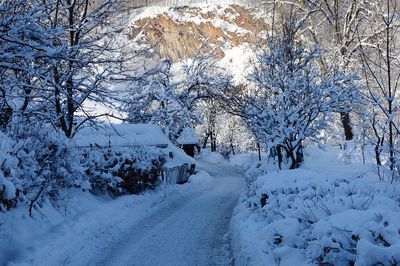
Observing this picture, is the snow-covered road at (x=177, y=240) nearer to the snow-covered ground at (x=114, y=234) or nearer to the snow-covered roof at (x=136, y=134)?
the snow-covered ground at (x=114, y=234)

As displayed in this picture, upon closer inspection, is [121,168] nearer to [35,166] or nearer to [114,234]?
[114,234]

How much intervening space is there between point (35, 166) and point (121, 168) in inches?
212

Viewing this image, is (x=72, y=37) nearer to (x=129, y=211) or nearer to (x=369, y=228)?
(x=129, y=211)

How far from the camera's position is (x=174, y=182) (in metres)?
18.8

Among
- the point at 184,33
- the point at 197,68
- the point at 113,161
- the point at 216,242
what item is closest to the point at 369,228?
the point at 216,242

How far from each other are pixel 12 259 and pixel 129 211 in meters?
5.29

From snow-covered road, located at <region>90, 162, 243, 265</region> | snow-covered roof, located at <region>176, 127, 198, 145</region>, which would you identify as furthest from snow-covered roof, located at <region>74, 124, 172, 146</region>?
snow-covered roof, located at <region>176, 127, 198, 145</region>

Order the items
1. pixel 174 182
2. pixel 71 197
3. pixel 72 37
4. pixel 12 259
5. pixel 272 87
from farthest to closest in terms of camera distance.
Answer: pixel 174 182
pixel 272 87
pixel 72 37
pixel 71 197
pixel 12 259

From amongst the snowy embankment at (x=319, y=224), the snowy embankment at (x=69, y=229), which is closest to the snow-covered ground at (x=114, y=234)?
the snowy embankment at (x=69, y=229)

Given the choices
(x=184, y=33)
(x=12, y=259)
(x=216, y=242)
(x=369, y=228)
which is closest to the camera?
(x=369, y=228)

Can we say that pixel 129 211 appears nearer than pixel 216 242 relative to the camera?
No

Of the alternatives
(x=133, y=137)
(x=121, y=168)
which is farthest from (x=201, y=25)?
(x=121, y=168)

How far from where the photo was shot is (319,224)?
478 cm

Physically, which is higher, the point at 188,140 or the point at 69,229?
the point at 188,140
